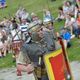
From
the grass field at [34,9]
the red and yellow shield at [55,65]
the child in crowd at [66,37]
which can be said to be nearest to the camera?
the red and yellow shield at [55,65]

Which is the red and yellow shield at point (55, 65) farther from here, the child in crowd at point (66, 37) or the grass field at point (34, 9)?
the child in crowd at point (66, 37)

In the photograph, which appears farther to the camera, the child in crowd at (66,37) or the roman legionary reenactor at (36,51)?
the child in crowd at (66,37)

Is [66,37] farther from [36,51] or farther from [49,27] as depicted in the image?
[36,51]

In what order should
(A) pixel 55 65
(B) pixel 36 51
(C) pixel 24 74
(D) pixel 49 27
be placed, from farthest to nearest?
(D) pixel 49 27 < (C) pixel 24 74 < (A) pixel 55 65 < (B) pixel 36 51

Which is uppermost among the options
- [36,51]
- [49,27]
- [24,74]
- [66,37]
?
[36,51]

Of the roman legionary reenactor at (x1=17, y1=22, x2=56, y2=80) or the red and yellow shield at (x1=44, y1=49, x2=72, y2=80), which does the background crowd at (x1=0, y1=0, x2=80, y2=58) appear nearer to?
the red and yellow shield at (x1=44, y1=49, x2=72, y2=80)

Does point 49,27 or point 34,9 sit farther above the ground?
point 49,27

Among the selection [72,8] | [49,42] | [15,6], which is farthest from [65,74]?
[15,6]

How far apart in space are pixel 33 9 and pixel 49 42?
20.9 meters

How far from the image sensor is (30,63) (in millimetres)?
7566

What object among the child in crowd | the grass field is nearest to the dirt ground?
the grass field

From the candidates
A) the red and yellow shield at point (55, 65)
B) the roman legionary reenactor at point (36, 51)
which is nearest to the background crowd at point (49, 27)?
the red and yellow shield at point (55, 65)

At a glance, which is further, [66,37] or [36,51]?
[66,37]

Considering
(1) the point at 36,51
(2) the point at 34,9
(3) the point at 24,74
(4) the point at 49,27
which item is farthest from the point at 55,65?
(2) the point at 34,9
